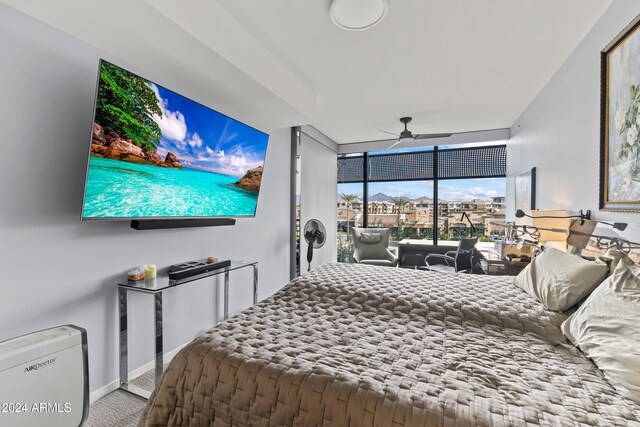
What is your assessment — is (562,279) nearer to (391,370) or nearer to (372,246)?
(391,370)

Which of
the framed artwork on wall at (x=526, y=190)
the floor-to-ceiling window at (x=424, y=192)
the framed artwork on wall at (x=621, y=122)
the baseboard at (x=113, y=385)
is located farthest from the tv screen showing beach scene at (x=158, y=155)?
the floor-to-ceiling window at (x=424, y=192)

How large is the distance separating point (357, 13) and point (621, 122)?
5.70 feet

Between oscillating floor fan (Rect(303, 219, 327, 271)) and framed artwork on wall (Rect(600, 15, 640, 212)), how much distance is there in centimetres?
308

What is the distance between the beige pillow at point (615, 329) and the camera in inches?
37.8

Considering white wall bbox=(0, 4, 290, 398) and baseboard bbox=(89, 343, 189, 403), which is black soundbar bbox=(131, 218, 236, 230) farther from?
baseboard bbox=(89, 343, 189, 403)

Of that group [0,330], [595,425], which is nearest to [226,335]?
[0,330]

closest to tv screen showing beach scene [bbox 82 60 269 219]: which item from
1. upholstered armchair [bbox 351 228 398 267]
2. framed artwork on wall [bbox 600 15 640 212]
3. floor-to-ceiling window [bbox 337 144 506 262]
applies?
framed artwork on wall [bbox 600 15 640 212]

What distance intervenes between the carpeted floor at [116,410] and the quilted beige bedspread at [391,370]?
0.74 m

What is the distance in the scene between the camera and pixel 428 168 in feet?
18.6

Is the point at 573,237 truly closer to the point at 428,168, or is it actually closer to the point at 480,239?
the point at 480,239

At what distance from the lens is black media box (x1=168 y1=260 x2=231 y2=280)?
84.6 inches

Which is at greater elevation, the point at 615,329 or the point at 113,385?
the point at 615,329

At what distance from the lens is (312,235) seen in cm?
431

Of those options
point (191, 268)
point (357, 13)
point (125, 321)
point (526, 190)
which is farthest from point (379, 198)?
point (125, 321)
